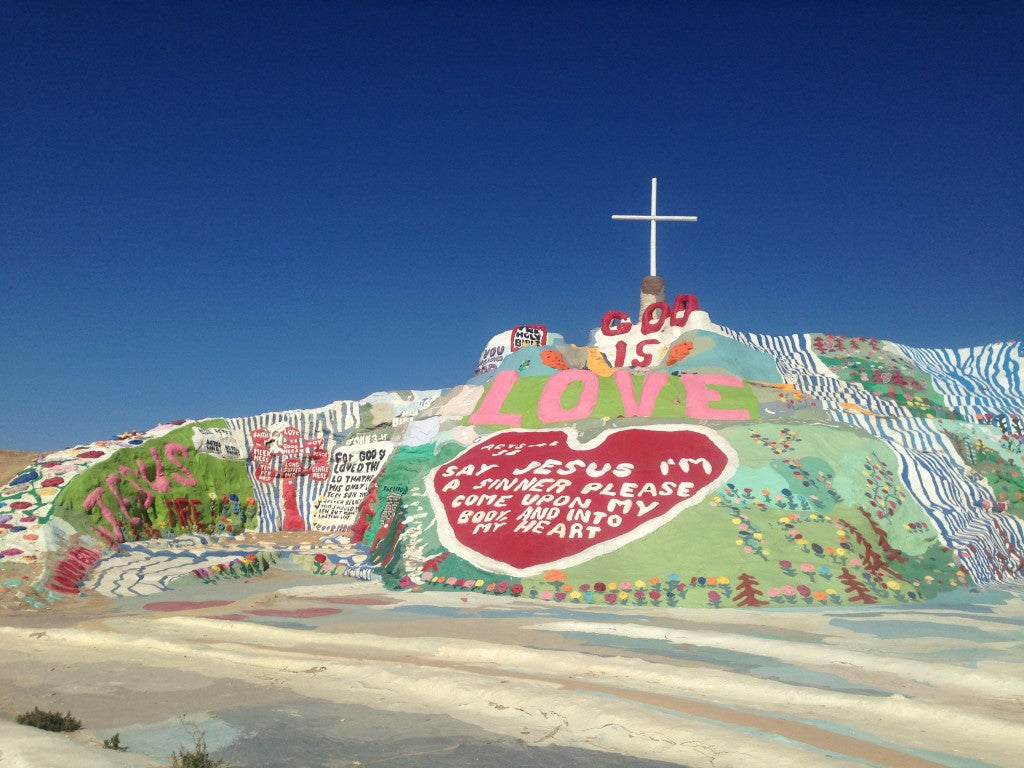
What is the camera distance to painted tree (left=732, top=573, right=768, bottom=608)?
10.5 metres

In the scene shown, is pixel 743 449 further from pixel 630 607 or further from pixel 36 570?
pixel 36 570

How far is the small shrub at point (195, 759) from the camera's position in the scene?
14.1 feet

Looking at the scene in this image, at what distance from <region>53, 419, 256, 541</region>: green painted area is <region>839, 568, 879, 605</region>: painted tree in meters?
12.8

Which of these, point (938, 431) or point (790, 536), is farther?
point (938, 431)

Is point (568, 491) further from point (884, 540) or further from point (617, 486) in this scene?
point (884, 540)

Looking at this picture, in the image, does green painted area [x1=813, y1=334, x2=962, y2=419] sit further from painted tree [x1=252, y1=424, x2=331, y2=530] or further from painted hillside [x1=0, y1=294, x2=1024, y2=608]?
painted tree [x1=252, y1=424, x2=331, y2=530]

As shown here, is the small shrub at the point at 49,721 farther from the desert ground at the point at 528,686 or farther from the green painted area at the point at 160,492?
the green painted area at the point at 160,492

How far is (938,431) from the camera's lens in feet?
54.7

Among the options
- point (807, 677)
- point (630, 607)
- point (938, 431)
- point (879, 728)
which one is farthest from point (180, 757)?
point (938, 431)

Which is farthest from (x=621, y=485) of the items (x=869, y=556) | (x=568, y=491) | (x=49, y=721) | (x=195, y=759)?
(x=195, y=759)

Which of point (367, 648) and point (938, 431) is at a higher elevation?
point (938, 431)

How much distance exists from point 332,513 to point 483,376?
5086 millimetres

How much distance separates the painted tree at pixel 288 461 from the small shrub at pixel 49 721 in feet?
51.9

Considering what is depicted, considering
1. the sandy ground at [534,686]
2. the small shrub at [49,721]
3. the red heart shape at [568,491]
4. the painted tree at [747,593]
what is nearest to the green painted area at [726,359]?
the red heart shape at [568,491]
